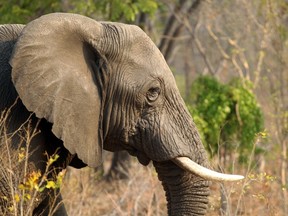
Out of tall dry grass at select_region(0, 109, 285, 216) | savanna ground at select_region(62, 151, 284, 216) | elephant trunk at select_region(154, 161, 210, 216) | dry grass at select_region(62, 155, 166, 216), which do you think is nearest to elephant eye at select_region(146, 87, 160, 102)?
elephant trunk at select_region(154, 161, 210, 216)

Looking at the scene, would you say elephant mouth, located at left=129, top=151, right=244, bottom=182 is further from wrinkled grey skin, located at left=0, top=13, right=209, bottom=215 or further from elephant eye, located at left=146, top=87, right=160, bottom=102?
elephant eye, located at left=146, top=87, right=160, bottom=102

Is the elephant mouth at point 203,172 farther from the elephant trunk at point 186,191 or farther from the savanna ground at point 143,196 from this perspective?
the savanna ground at point 143,196

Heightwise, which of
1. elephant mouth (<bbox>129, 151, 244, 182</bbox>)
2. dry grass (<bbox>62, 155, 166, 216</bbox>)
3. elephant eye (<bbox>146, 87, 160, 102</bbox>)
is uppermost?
elephant eye (<bbox>146, 87, 160, 102</bbox>)

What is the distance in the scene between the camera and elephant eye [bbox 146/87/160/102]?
6219 millimetres

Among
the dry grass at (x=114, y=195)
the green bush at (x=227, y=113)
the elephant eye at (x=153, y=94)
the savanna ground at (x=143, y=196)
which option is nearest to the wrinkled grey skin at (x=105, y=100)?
the elephant eye at (x=153, y=94)

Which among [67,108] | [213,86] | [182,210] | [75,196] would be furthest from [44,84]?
[213,86]

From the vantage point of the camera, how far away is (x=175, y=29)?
47.2 ft

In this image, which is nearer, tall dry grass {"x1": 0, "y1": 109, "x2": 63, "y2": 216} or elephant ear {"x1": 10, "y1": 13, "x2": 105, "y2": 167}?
tall dry grass {"x1": 0, "y1": 109, "x2": 63, "y2": 216}

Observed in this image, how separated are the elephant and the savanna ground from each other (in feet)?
2.28

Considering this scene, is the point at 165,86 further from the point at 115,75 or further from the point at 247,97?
the point at 247,97

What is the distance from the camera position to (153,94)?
6.22 m

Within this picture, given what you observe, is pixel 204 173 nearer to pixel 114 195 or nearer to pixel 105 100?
pixel 105 100

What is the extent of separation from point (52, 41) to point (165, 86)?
72cm

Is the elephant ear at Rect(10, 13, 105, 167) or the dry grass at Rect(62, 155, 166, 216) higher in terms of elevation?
the elephant ear at Rect(10, 13, 105, 167)
